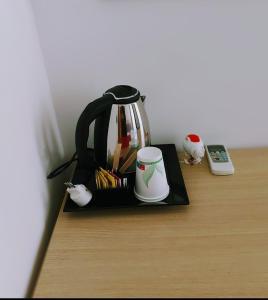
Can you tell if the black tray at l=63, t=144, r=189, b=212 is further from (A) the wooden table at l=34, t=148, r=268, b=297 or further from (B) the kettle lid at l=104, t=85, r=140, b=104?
(B) the kettle lid at l=104, t=85, r=140, b=104

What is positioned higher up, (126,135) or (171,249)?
(126,135)

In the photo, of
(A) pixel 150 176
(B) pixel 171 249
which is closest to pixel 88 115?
(A) pixel 150 176

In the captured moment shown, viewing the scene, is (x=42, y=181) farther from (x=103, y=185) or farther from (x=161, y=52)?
(x=161, y=52)

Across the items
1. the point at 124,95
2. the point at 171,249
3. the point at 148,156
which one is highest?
the point at 124,95

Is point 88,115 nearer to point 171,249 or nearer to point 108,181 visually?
point 108,181

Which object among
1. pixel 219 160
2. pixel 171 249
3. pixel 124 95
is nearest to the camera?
pixel 171 249

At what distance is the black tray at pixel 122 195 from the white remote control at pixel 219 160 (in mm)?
95

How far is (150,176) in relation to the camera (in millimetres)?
725

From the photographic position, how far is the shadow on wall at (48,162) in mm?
750

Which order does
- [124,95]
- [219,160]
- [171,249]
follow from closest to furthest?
[171,249] < [124,95] < [219,160]

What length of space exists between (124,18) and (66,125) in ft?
1.08

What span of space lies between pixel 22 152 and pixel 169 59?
17.1 inches

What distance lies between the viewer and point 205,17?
0.80 m

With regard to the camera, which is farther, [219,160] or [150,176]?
[219,160]
